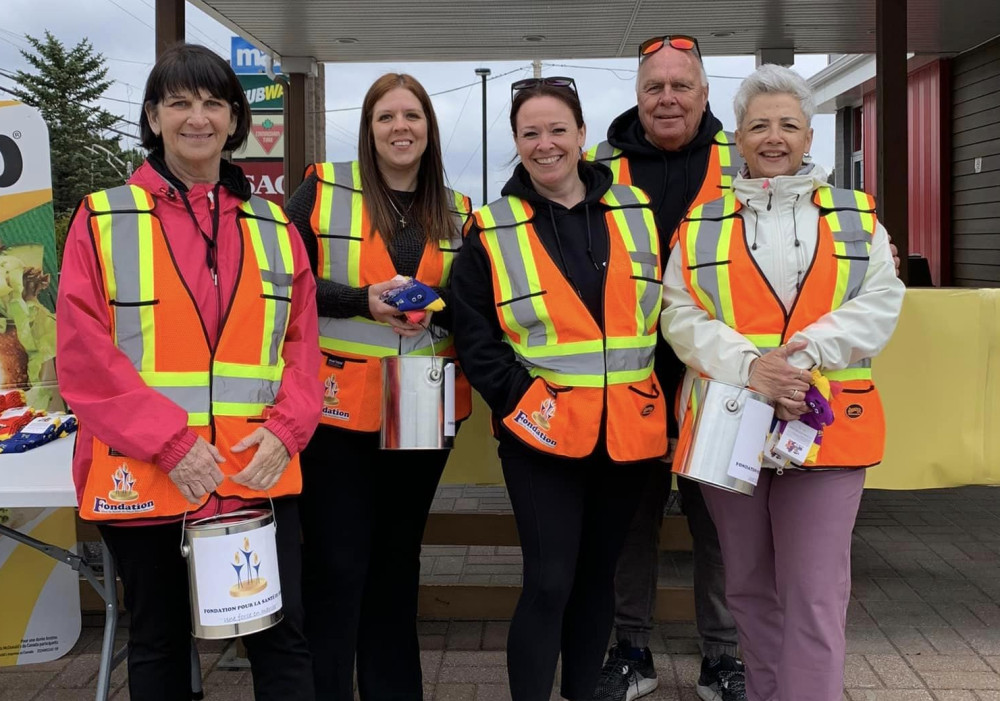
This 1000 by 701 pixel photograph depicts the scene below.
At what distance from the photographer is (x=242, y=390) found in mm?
2145

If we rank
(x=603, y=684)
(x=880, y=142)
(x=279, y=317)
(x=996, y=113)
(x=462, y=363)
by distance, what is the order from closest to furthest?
(x=279, y=317), (x=462, y=363), (x=603, y=684), (x=880, y=142), (x=996, y=113)

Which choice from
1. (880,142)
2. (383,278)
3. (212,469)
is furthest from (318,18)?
(212,469)

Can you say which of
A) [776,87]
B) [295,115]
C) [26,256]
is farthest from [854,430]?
[295,115]

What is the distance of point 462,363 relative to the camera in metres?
2.54

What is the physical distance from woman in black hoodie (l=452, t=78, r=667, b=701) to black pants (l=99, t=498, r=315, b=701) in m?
0.61

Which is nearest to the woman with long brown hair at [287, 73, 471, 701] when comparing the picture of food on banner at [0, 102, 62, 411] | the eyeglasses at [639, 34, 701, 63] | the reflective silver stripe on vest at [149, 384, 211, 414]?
the reflective silver stripe on vest at [149, 384, 211, 414]

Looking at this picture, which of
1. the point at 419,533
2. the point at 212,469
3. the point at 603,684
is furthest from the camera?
the point at 603,684

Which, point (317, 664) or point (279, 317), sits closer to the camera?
point (279, 317)

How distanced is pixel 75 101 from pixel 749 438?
10.1 meters

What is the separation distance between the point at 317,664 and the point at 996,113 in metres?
9.44

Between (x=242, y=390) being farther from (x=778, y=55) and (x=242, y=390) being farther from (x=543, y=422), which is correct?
(x=778, y=55)

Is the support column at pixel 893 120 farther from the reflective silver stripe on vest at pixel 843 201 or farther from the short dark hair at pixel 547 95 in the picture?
the short dark hair at pixel 547 95

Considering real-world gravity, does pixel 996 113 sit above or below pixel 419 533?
above

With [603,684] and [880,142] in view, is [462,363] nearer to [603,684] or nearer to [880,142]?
[603,684]
